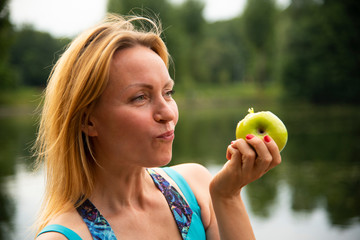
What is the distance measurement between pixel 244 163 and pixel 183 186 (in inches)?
18.2

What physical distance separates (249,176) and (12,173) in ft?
40.2

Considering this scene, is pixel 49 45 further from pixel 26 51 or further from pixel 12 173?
pixel 12 173

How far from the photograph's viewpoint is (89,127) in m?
1.79

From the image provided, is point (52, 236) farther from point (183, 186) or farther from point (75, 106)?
point (183, 186)

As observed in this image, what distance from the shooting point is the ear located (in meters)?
1.78

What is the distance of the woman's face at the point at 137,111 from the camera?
1667mm

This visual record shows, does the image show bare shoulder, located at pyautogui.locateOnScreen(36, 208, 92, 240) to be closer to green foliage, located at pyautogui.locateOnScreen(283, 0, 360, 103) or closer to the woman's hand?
the woman's hand

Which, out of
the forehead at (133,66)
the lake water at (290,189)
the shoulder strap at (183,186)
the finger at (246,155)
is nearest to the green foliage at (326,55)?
the lake water at (290,189)

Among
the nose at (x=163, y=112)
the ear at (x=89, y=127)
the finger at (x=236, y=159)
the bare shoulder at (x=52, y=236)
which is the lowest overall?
the bare shoulder at (x=52, y=236)

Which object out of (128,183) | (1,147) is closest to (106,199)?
(128,183)

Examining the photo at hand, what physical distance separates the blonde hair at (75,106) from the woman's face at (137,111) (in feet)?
0.17

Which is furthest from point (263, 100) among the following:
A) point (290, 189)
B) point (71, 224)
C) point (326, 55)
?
point (71, 224)

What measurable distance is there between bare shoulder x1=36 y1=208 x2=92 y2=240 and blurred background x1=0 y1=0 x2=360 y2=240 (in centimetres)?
70

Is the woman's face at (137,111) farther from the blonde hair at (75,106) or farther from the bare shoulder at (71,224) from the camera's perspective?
the bare shoulder at (71,224)
